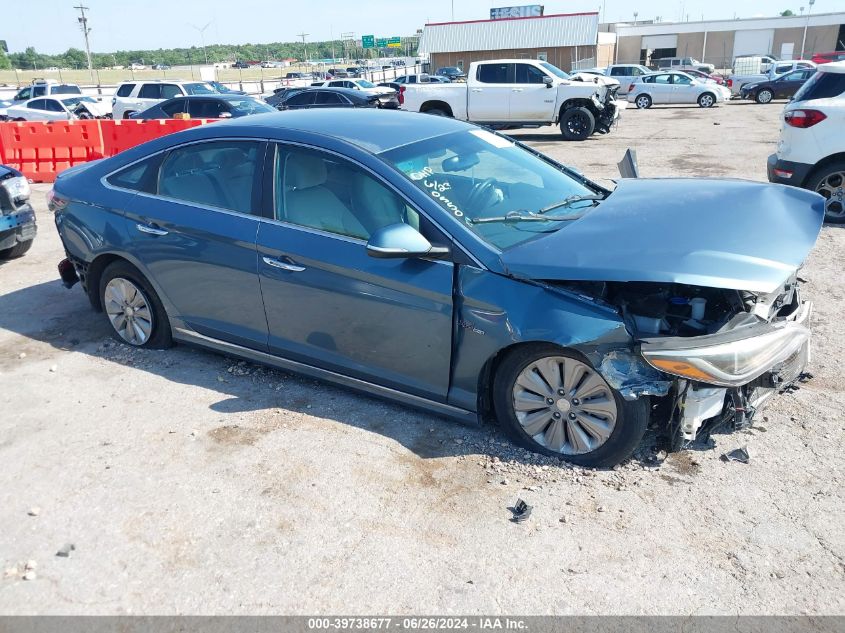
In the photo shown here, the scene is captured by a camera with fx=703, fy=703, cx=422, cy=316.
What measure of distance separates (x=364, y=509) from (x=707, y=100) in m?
29.5

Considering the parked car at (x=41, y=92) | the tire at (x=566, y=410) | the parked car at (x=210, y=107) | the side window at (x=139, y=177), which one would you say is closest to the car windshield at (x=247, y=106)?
the parked car at (x=210, y=107)

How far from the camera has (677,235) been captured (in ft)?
11.5

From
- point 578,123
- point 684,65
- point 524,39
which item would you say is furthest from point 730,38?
point 578,123

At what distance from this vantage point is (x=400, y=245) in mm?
3555

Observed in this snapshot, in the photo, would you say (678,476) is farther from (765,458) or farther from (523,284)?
(523,284)

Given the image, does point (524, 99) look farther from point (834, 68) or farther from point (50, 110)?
point (50, 110)

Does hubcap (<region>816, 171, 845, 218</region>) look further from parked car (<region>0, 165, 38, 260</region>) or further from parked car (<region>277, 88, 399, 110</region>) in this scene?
parked car (<region>277, 88, 399, 110</region>)

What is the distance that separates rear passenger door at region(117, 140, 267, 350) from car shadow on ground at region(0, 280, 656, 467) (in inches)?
12.8

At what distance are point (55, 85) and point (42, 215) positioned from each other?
71.6 feet

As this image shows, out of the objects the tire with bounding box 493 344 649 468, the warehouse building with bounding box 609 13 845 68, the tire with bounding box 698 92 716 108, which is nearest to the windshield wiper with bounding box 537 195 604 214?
the tire with bounding box 493 344 649 468

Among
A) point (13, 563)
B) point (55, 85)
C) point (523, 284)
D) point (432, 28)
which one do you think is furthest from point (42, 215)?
Result: point (432, 28)

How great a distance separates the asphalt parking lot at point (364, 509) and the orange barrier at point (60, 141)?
9.51 metres

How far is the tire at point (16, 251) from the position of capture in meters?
7.70

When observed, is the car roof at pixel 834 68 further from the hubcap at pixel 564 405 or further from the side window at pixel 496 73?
the side window at pixel 496 73
